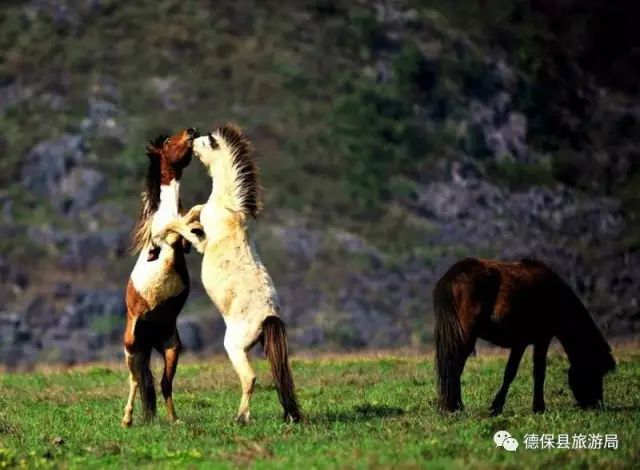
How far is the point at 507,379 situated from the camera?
55.9 ft

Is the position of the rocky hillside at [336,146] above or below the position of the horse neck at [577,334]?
above

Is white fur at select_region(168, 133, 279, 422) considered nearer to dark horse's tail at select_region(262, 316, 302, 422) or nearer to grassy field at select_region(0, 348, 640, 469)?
dark horse's tail at select_region(262, 316, 302, 422)

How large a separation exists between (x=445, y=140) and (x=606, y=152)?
931 cm

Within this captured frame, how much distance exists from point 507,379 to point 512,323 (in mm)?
693

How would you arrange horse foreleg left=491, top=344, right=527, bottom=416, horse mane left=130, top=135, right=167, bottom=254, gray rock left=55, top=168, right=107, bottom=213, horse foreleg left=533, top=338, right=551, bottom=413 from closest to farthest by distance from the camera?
1. horse foreleg left=491, top=344, right=527, bottom=416
2. horse foreleg left=533, top=338, right=551, bottom=413
3. horse mane left=130, top=135, right=167, bottom=254
4. gray rock left=55, top=168, right=107, bottom=213

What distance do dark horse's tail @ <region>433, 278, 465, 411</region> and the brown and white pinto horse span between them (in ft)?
10.1

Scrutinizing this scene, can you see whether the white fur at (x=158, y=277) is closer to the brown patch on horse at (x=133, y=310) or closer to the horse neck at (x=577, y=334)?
the brown patch on horse at (x=133, y=310)

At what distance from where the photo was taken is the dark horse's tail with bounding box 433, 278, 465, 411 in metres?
16.4

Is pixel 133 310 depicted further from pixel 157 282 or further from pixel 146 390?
pixel 146 390

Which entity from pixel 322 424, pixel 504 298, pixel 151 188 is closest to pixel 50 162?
pixel 151 188

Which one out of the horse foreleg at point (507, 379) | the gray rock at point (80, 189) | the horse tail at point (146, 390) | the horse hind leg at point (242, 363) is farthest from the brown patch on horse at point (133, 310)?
the gray rock at point (80, 189)

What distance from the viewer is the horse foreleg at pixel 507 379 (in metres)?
16.8

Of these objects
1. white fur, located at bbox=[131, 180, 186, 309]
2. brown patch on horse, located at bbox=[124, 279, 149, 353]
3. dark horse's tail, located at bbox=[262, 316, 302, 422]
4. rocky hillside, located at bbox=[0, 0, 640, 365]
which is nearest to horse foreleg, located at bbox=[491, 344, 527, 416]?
dark horse's tail, located at bbox=[262, 316, 302, 422]

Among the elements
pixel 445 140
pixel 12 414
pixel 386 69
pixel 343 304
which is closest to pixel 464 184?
pixel 445 140
